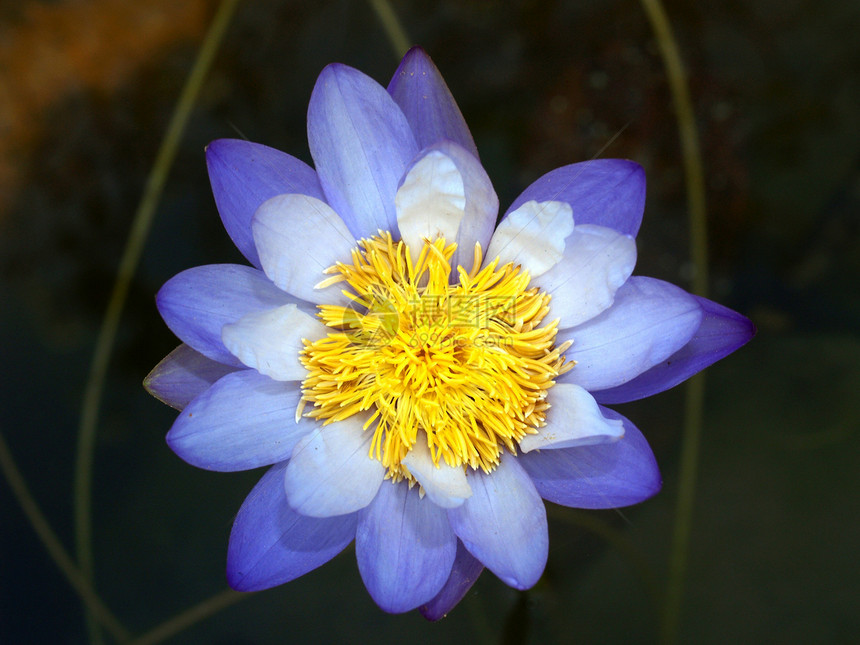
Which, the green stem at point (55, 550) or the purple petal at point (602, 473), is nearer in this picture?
the purple petal at point (602, 473)

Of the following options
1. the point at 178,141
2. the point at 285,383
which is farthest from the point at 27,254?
the point at 285,383

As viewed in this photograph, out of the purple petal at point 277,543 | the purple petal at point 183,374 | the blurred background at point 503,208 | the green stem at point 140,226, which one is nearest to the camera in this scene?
the purple petal at point 277,543

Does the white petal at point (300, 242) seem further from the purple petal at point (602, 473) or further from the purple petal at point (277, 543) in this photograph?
the purple petal at point (602, 473)

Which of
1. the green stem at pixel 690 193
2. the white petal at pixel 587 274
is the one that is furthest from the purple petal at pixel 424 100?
the green stem at pixel 690 193

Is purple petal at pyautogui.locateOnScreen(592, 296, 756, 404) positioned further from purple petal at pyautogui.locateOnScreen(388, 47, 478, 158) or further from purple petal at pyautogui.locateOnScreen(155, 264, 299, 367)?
purple petal at pyautogui.locateOnScreen(155, 264, 299, 367)

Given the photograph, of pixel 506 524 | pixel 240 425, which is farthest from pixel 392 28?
pixel 506 524

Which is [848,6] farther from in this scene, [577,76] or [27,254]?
[27,254]

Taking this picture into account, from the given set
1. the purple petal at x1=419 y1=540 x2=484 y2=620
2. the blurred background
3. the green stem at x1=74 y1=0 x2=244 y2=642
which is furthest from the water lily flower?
the green stem at x1=74 y1=0 x2=244 y2=642

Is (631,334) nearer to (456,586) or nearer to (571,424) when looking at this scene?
(571,424)
